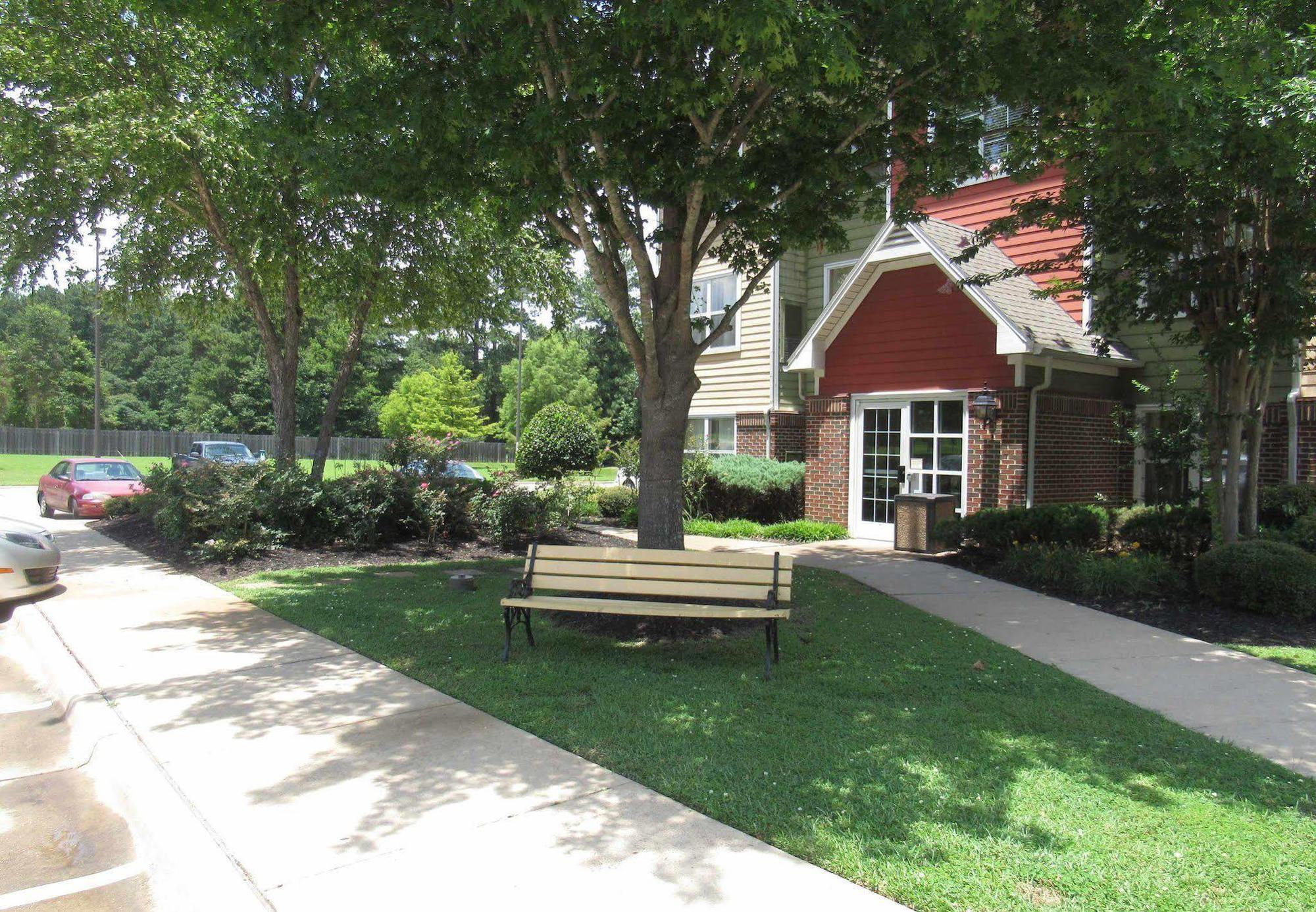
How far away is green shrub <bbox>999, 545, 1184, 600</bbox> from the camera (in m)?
9.23

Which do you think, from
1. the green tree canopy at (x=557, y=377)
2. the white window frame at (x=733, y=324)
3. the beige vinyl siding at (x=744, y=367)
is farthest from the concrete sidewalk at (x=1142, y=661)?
the green tree canopy at (x=557, y=377)

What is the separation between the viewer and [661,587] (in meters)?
6.74

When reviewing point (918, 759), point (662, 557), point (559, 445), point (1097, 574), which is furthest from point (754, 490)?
Answer: point (918, 759)

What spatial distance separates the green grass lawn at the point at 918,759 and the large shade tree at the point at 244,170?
432 centimetres

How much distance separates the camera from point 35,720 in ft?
19.1

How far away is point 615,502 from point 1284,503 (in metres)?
11.5

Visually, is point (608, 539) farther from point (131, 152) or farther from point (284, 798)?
point (284, 798)

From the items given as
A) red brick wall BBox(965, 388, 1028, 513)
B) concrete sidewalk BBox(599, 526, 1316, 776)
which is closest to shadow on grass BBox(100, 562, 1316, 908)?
concrete sidewalk BBox(599, 526, 1316, 776)

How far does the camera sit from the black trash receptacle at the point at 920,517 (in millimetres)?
12625

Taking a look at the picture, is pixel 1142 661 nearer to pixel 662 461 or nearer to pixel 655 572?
pixel 655 572

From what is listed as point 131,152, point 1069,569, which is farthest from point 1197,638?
point 131,152

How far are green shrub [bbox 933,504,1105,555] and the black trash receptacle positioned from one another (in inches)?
41.0

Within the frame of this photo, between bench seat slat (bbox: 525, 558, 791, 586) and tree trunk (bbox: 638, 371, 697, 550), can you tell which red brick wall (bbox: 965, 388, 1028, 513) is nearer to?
tree trunk (bbox: 638, 371, 697, 550)

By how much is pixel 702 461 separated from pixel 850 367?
3.45 metres
